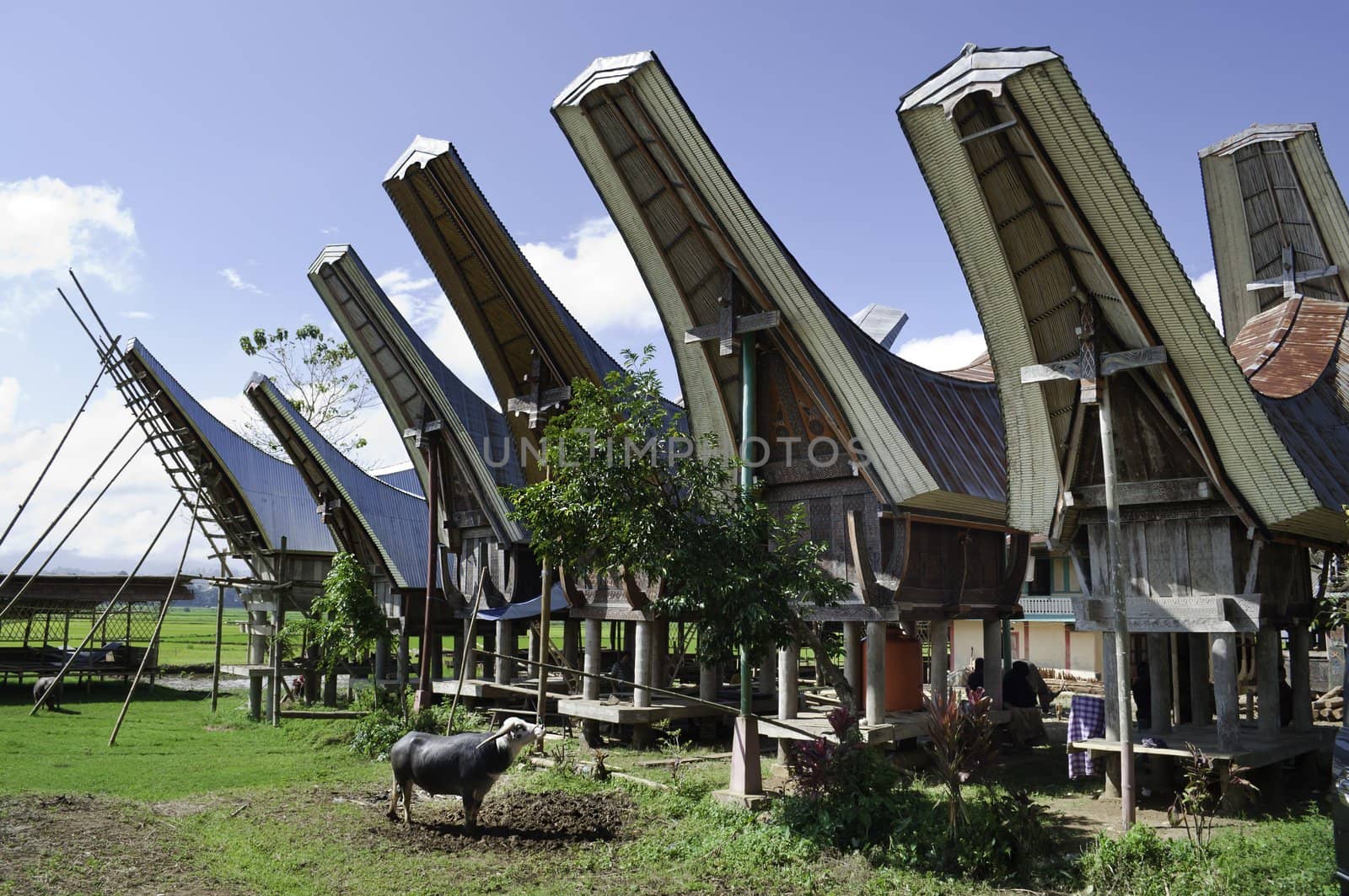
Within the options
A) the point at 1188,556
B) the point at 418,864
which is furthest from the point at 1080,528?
the point at 418,864

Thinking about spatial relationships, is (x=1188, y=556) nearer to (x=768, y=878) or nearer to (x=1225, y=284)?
(x=768, y=878)

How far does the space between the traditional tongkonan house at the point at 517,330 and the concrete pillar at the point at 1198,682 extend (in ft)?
24.2

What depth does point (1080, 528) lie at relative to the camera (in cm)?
1286

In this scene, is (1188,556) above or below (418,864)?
above

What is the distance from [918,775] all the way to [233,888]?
826 cm

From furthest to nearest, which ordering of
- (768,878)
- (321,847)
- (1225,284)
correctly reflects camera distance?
(1225,284) → (321,847) → (768,878)

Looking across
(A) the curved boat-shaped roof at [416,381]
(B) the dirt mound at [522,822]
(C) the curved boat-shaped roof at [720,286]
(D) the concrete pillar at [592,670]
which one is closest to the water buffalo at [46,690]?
(A) the curved boat-shaped roof at [416,381]

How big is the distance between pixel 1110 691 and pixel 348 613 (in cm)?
1374

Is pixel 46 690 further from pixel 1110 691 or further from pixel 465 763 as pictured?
pixel 1110 691

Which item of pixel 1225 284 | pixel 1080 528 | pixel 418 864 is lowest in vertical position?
pixel 418 864

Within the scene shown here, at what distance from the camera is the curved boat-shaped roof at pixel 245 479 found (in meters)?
23.1

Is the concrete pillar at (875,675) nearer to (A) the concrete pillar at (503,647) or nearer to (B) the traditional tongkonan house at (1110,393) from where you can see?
(B) the traditional tongkonan house at (1110,393)

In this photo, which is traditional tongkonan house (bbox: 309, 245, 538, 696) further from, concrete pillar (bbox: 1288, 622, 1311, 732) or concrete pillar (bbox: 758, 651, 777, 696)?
concrete pillar (bbox: 1288, 622, 1311, 732)

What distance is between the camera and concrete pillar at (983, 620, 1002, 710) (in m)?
17.4
